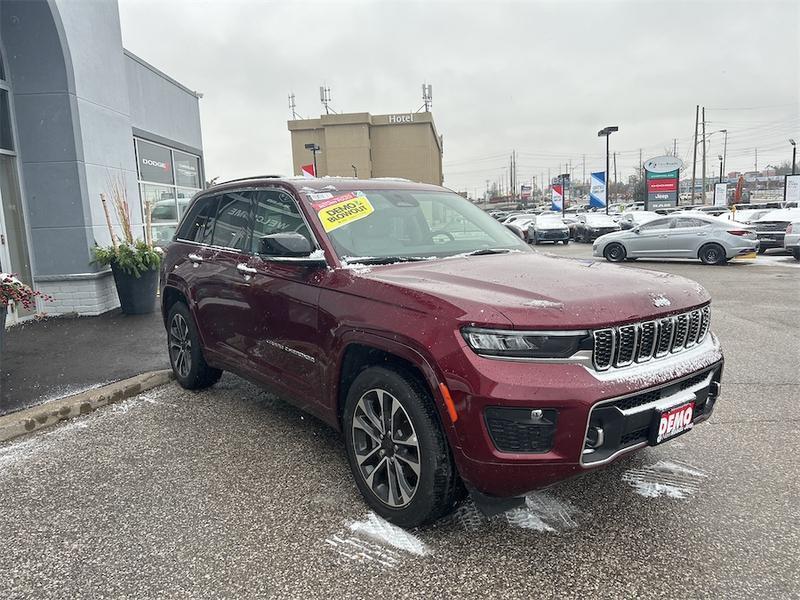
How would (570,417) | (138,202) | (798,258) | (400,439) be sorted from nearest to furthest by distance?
(570,417) → (400,439) → (138,202) → (798,258)

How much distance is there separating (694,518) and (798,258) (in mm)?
15937

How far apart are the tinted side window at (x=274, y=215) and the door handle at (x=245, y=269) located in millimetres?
135

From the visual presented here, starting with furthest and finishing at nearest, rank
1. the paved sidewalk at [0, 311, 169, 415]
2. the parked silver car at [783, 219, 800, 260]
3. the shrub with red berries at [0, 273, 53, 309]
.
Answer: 1. the parked silver car at [783, 219, 800, 260]
2. the shrub with red berries at [0, 273, 53, 309]
3. the paved sidewalk at [0, 311, 169, 415]

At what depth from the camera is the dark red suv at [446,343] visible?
96.3 inches

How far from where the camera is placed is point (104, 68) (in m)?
8.63

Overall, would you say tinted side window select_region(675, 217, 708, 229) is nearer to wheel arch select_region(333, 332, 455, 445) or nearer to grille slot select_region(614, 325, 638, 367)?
grille slot select_region(614, 325, 638, 367)

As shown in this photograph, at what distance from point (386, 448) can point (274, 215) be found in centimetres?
189

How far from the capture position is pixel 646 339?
271 centimetres

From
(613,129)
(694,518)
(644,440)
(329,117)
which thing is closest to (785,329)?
(694,518)

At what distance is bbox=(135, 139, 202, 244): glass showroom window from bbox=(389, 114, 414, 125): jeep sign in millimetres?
47251

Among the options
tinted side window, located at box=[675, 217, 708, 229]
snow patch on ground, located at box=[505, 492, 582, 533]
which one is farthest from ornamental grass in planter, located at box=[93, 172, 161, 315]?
tinted side window, located at box=[675, 217, 708, 229]

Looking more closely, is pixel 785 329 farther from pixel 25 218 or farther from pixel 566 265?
pixel 25 218

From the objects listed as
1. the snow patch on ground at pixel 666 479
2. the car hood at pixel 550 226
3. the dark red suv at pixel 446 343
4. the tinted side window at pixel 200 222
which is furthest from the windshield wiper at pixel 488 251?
the car hood at pixel 550 226

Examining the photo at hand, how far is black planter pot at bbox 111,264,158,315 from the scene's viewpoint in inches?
319
